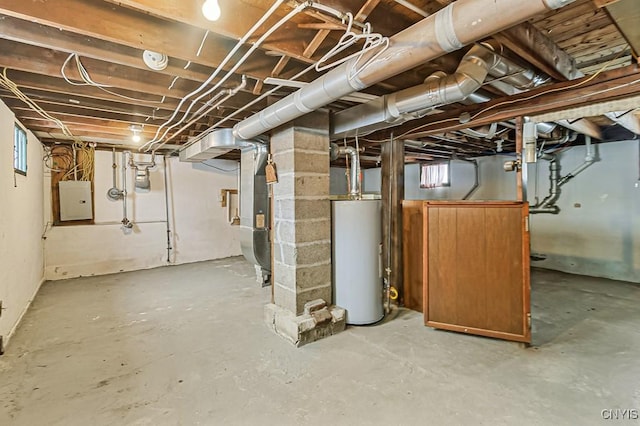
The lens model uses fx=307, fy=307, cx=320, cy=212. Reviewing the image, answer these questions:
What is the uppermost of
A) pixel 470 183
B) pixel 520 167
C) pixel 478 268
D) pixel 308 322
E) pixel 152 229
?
pixel 470 183

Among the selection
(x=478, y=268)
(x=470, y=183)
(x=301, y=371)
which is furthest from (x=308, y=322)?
(x=470, y=183)

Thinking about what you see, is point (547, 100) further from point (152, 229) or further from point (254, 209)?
point (152, 229)

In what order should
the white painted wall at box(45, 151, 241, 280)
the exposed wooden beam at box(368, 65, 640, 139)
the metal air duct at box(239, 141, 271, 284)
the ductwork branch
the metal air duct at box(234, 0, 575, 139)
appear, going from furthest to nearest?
the white painted wall at box(45, 151, 241, 280) < the metal air duct at box(239, 141, 271, 284) < the exposed wooden beam at box(368, 65, 640, 139) < the ductwork branch < the metal air duct at box(234, 0, 575, 139)

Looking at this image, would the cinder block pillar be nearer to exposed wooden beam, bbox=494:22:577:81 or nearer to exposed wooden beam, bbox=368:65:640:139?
exposed wooden beam, bbox=368:65:640:139

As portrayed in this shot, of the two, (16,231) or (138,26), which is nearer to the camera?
(138,26)

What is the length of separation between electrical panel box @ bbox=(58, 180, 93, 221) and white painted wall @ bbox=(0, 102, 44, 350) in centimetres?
55

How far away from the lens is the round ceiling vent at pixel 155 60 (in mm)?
1953

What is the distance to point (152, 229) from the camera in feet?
→ 18.7

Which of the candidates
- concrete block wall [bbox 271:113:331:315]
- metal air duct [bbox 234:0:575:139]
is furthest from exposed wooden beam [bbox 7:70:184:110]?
metal air duct [bbox 234:0:575:139]

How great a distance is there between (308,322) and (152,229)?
4379 mm

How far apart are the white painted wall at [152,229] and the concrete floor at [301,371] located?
174 centimetres

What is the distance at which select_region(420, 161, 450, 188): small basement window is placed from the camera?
6820mm

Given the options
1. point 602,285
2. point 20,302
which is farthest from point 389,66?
point 602,285

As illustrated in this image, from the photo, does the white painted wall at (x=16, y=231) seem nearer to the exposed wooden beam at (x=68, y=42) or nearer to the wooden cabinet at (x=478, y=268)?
the exposed wooden beam at (x=68, y=42)
